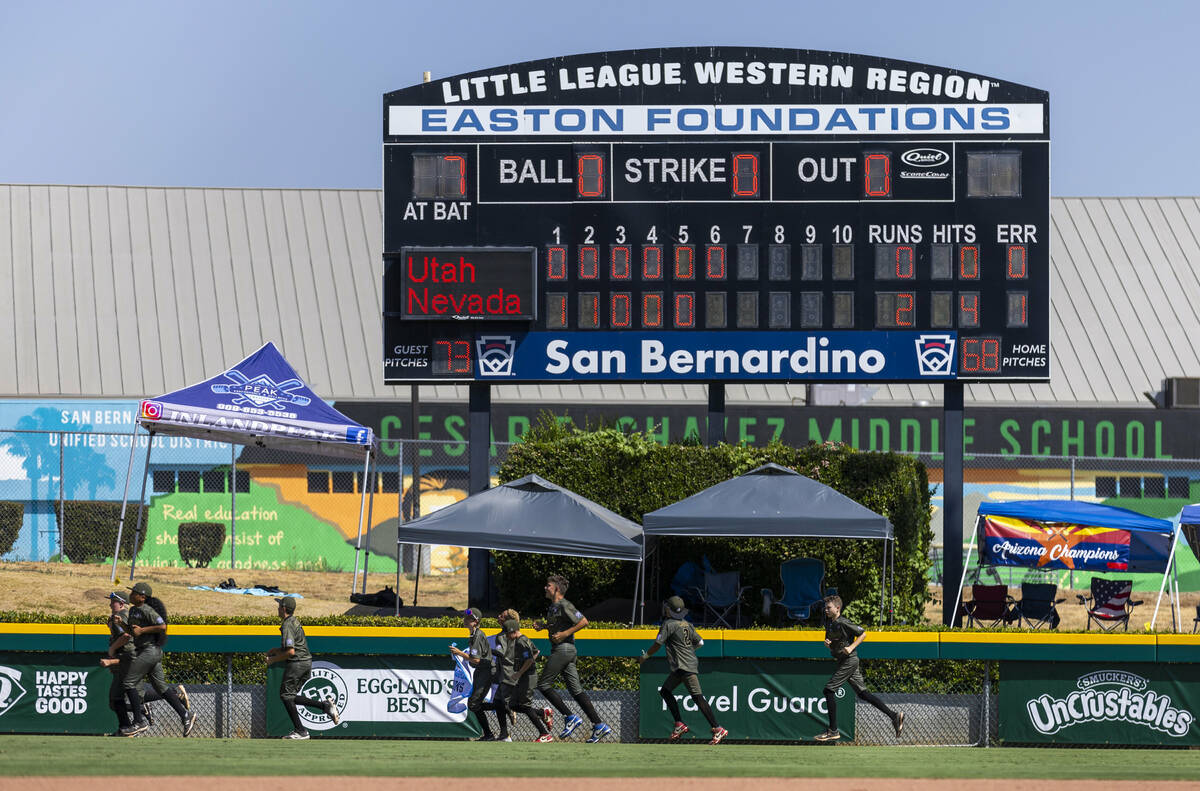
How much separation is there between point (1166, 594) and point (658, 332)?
547 inches

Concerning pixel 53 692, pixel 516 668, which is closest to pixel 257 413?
pixel 53 692

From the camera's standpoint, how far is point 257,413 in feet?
72.0

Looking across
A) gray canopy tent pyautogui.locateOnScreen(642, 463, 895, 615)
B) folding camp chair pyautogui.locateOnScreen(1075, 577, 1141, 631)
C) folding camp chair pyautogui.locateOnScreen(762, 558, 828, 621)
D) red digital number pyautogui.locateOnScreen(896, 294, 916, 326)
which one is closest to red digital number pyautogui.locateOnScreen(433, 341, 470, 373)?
gray canopy tent pyautogui.locateOnScreen(642, 463, 895, 615)

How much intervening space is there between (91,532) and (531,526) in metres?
13.4

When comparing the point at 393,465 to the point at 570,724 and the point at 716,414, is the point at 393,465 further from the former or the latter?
the point at 570,724

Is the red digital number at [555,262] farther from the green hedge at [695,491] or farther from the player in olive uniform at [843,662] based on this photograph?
the player in olive uniform at [843,662]

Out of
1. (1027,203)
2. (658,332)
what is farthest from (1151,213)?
(658,332)

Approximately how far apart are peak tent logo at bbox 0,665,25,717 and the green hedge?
25.5 ft

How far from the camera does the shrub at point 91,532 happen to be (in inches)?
1113

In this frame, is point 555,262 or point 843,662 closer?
point 843,662

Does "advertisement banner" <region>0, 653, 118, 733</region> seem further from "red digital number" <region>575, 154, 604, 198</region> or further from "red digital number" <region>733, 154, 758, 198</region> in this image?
"red digital number" <region>733, 154, 758, 198</region>

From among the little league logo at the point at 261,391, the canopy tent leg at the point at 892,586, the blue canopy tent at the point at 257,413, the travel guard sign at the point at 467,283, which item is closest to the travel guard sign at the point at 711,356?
the travel guard sign at the point at 467,283

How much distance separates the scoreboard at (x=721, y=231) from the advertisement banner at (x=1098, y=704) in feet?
22.7

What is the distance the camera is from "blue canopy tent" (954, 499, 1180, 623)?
21047mm
